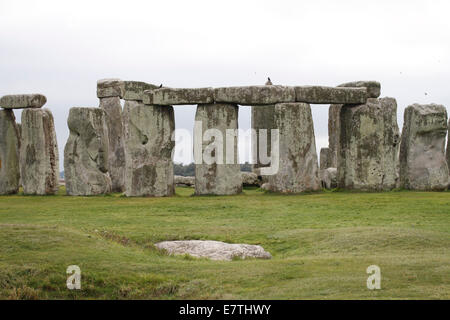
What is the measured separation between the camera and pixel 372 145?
27.5 meters

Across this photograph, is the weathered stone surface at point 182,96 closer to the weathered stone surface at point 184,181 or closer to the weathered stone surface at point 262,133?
the weathered stone surface at point 262,133

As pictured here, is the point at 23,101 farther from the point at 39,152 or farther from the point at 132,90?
the point at 132,90

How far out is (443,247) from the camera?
16766 mm

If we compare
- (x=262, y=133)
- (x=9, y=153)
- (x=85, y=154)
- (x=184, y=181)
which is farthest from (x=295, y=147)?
(x=9, y=153)

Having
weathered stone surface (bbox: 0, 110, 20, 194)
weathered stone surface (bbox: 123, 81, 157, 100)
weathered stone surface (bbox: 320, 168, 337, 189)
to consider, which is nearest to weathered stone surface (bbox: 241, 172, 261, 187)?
weathered stone surface (bbox: 320, 168, 337, 189)

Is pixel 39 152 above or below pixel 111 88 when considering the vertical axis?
below

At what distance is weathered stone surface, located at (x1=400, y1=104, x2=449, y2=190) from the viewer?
90.2 feet

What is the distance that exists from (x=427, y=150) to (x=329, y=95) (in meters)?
3.57

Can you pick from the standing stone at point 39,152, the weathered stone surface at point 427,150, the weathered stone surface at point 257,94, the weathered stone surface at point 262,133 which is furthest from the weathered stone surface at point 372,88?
the standing stone at point 39,152

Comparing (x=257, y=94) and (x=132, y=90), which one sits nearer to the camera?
(x=257, y=94)

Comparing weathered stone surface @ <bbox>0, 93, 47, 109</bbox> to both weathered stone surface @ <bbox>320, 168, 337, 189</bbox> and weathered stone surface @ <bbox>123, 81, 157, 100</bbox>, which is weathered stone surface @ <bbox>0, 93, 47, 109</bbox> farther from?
weathered stone surface @ <bbox>320, 168, 337, 189</bbox>

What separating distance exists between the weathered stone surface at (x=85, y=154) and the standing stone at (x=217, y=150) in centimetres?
351

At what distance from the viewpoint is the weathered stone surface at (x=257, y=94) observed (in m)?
26.9
